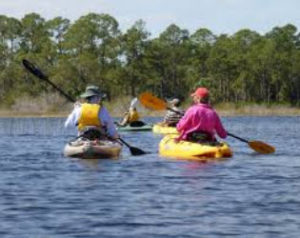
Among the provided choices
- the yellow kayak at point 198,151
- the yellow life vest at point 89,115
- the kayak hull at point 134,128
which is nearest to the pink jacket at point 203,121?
the yellow kayak at point 198,151

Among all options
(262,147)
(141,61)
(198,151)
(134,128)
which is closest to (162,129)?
(134,128)

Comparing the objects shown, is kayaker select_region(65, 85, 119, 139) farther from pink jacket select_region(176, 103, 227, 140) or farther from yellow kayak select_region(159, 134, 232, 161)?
pink jacket select_region(176, 103, 227, 140)

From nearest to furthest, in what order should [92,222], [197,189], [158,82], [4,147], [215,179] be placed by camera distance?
1. [92,222]
2. [197,189]
3. [215,179]
4. [4,147]
5. [158,82]

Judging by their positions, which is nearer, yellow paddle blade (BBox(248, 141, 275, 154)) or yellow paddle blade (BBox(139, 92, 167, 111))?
yellow paddle blade (BBox(248, 141, 275, 154))

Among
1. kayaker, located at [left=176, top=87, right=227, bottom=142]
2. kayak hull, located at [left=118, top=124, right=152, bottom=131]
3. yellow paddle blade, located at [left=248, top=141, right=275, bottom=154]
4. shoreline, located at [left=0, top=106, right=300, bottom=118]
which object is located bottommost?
shoreline, located at [left=0, top=106, right=300, bottom=118]

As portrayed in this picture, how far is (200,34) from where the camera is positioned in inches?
4117

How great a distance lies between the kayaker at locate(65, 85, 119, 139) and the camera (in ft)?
67.8

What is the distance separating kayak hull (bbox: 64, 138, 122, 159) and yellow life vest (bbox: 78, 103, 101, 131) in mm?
418

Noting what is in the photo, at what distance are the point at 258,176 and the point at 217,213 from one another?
189 inches

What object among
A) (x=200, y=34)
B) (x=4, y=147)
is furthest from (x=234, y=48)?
(x=4, y=147)

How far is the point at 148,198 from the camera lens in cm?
1412

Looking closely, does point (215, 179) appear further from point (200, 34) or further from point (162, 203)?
point (200, 34)

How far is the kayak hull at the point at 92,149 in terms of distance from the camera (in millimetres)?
20875

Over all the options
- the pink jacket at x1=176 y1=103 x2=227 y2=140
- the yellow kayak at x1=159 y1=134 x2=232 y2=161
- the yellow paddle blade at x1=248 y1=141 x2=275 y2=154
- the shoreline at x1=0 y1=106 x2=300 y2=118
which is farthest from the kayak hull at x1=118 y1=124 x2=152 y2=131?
the shoreline at x1=0 y1=106 x2=300 y2=118
